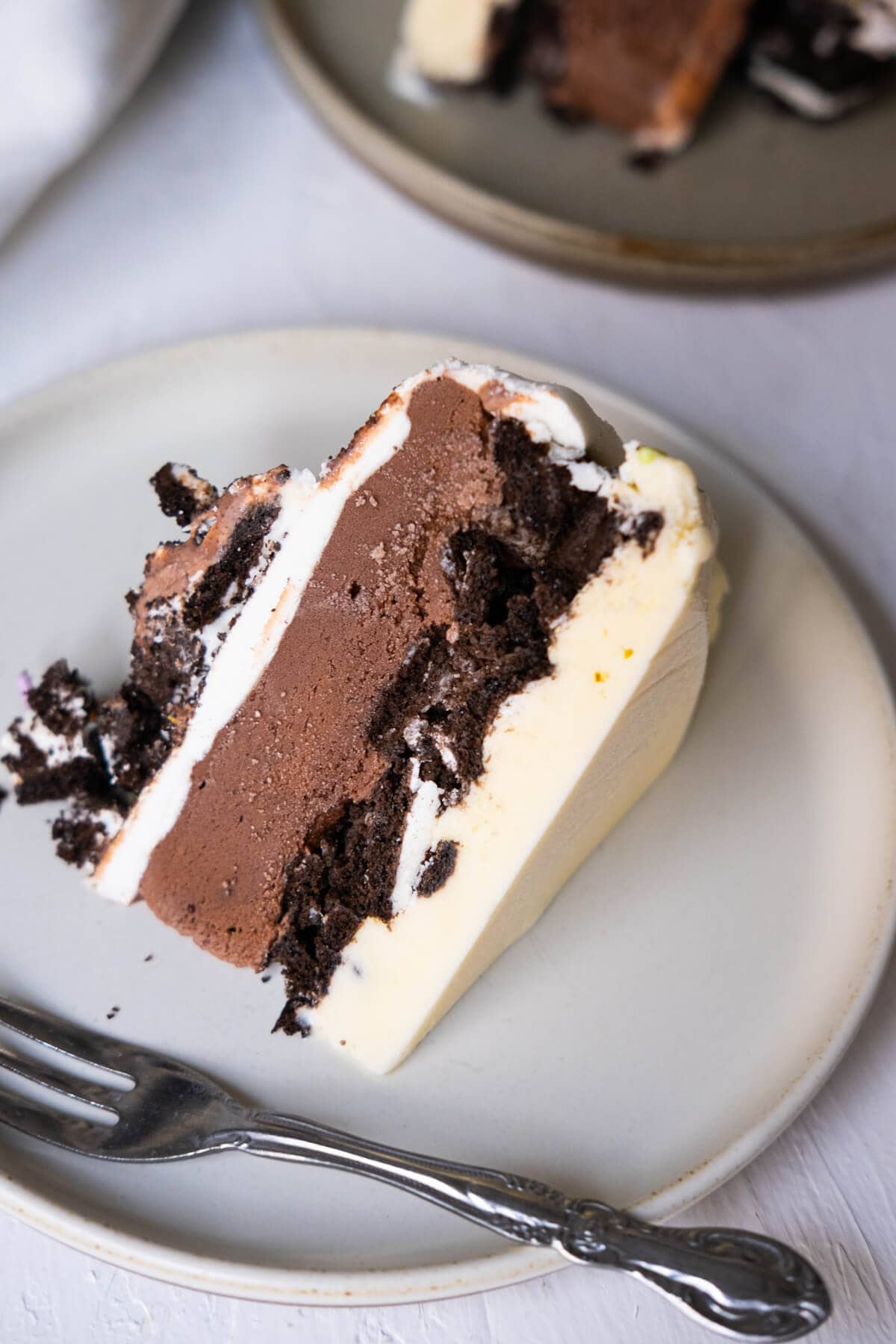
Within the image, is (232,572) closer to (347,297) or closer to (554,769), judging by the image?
(554,769)

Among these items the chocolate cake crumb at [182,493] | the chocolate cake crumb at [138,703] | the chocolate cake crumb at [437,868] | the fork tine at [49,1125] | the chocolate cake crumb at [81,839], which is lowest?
the fork tine at [49,1125]

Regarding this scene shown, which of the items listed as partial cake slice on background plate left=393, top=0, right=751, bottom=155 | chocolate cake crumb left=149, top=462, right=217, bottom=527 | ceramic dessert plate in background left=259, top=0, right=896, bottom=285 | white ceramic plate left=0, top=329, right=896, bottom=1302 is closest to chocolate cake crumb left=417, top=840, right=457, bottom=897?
white ceramic plate left=0, top=329, right=896, bottom=1302

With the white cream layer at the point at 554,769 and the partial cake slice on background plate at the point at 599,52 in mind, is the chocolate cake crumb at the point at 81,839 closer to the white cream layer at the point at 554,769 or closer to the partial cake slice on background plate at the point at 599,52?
the white cream layer at the point at 554,769

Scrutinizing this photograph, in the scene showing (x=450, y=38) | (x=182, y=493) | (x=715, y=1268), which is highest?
(x=450, y=38)

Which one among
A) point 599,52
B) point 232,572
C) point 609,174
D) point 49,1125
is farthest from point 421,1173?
point 599,52

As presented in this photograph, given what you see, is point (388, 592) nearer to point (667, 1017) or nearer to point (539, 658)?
point (539, 658)

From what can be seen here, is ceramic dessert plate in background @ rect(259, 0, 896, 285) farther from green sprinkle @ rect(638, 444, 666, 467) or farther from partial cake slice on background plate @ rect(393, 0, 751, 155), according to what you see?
green sprinkle @ rect(638, 444, 666, 467)

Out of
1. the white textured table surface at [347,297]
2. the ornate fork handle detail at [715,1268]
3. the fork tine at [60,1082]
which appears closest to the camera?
the ornate fork handle detail at [715,1268]

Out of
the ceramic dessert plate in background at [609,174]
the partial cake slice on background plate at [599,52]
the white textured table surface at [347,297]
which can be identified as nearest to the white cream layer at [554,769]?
the white textured table surface at [347,297]
